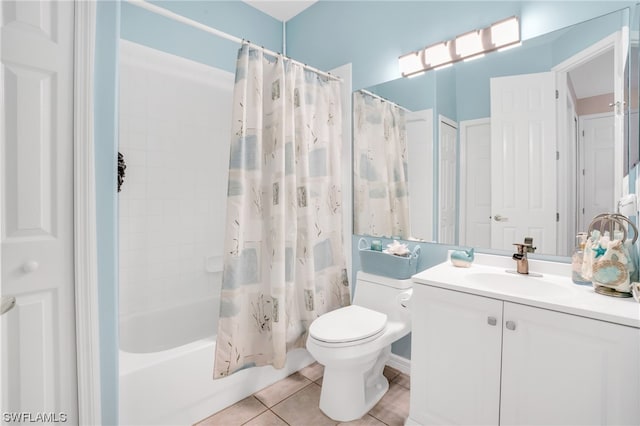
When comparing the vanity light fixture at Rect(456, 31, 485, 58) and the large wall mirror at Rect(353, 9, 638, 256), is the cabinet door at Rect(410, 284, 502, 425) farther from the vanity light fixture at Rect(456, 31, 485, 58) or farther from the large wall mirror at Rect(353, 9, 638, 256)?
the vanity light fixture at Rect(456, 31, 485, 58)

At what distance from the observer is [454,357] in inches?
53.1

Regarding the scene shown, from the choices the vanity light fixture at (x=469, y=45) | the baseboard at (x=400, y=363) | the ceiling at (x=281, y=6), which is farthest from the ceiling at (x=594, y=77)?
the ceiling at (x=281, y=6)

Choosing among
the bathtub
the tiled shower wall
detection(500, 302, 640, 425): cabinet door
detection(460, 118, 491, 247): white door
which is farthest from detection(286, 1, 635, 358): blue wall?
the bathtub

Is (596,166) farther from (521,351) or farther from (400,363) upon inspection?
(400,363)

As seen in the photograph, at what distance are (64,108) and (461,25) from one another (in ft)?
6.80

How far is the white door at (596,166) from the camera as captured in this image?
1.39 m

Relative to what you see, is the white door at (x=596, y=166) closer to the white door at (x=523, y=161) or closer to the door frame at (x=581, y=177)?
the door frame at (x=581, y=177)

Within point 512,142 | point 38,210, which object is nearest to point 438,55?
point 512,142

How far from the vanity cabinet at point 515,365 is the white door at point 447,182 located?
1.83 ft

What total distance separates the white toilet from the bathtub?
0.47m

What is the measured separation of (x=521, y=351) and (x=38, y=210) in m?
1.94

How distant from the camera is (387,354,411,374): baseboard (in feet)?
6.77

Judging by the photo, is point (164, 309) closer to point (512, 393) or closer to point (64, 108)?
point (64, 108)

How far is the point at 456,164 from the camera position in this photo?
1803 millimetres
